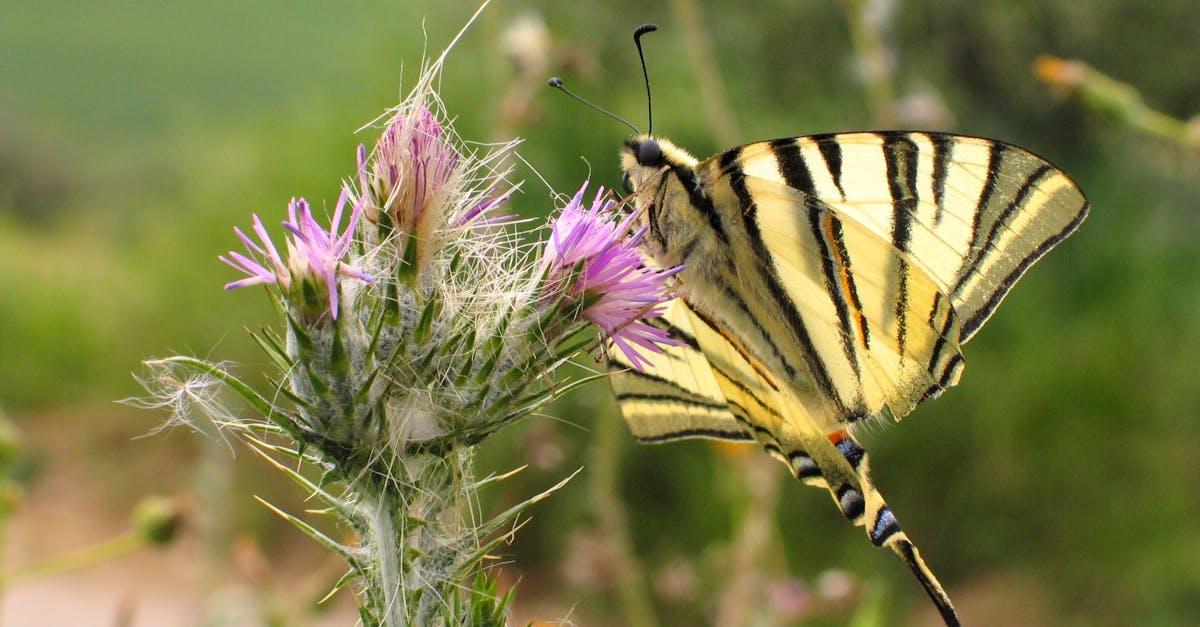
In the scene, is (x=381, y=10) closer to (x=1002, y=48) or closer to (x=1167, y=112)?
(x=1002, y=48)

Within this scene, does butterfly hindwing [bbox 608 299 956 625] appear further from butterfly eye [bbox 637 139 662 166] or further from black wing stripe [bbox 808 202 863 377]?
butterfly eye [bbox 637 139 662 166]

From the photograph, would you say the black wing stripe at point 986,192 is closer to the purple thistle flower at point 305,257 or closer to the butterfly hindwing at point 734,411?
the butterfly hindwing at point 734,411

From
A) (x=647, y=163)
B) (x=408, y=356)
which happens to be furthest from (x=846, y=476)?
(x=408, y=356)

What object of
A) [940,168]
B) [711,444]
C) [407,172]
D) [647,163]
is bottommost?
[711,444]

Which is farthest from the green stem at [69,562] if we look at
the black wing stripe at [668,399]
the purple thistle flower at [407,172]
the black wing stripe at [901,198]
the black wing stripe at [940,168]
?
the black wing stripe at [940,168]

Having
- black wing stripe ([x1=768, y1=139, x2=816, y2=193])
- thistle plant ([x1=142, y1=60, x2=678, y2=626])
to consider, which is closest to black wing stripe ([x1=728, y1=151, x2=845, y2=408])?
black wing stripe ([x1=768, y1=139, x2=816, y2=193])

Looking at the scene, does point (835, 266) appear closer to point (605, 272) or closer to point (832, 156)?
point (832, 156)

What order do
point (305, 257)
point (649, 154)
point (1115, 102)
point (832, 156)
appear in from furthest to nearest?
point (1115, 102) → point (832, 156) → point (649, 154) → point (305, 257)
